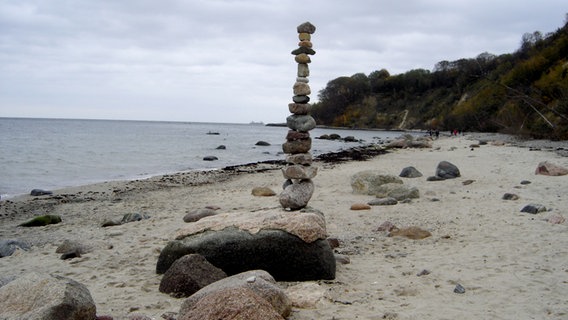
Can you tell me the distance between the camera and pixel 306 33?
913 cm

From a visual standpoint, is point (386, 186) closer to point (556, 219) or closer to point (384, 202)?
→ point (384, 202)

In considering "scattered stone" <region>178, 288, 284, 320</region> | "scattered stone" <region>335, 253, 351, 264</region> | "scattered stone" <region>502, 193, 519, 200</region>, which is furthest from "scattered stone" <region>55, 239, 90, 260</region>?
"scattered stone" <region>502, 193, 519, 200</region>

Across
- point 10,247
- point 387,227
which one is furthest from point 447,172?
point 10,247

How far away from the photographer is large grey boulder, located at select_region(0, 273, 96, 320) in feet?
15.9

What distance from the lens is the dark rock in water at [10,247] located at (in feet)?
31.2

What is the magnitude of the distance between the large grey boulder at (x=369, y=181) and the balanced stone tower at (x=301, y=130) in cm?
598

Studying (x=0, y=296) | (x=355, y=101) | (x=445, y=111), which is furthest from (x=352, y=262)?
(x=355, y=101)

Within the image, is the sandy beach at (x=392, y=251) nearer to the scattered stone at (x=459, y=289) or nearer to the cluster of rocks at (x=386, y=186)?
the scattered stone at (x=459, y=289)

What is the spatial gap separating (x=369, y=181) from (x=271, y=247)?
8.37 meters

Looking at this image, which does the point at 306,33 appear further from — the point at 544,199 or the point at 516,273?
the point at 544,199

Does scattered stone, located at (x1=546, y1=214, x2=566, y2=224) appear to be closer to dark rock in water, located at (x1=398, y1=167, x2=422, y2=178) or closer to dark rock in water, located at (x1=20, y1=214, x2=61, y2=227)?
dark rock in water, located at (x1=398, y1=167, x2=422, y2=178)

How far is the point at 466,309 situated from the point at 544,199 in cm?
761

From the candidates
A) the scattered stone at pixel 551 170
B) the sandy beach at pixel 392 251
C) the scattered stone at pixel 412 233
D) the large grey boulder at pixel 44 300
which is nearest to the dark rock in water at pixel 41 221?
the sandy beach at pixel 392 251

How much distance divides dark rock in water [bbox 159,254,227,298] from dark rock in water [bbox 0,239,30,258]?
4634mm
